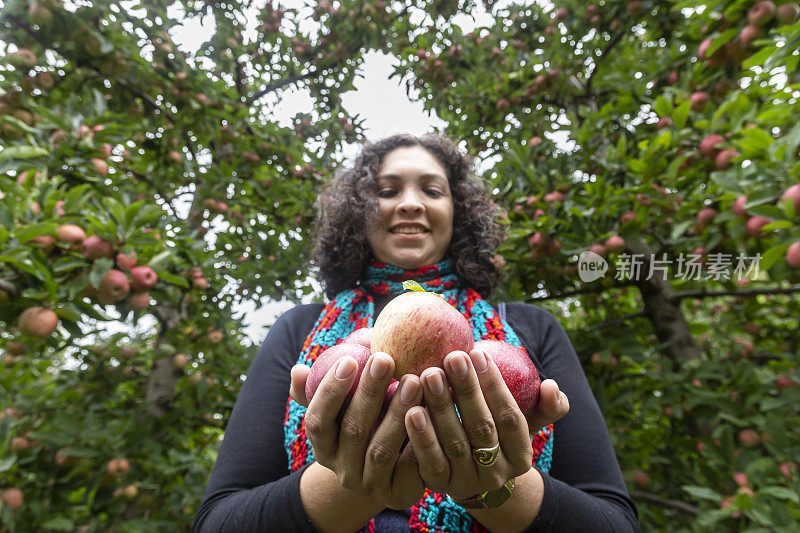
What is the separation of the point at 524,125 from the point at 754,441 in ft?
7.65

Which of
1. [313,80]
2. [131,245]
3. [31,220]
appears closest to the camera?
[31,220]

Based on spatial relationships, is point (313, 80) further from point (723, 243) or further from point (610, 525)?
point (610, 525)

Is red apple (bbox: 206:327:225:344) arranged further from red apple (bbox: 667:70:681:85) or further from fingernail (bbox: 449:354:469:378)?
red apple (bbox: 667:70:681:85)

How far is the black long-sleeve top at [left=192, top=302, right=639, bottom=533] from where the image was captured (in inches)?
32.8

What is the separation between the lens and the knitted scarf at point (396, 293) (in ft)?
2.94

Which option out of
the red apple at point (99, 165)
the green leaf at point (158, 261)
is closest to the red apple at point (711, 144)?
the green leaf at point (158, 261)

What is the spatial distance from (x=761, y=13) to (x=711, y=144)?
58 centimetres

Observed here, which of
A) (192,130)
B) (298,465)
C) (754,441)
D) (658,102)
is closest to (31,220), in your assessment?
(298,465)

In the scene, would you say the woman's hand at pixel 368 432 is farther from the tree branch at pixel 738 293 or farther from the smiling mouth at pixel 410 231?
the tree branch at pixel 738 293

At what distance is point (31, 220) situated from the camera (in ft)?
5.05

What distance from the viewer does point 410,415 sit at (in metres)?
0.58

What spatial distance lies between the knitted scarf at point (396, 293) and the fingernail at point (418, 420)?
1.39ft

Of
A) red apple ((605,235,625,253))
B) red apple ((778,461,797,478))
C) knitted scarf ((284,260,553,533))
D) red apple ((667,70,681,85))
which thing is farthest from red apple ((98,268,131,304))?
red apple ((667,70,681,85))

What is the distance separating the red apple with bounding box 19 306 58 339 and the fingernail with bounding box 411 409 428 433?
1586 mm
